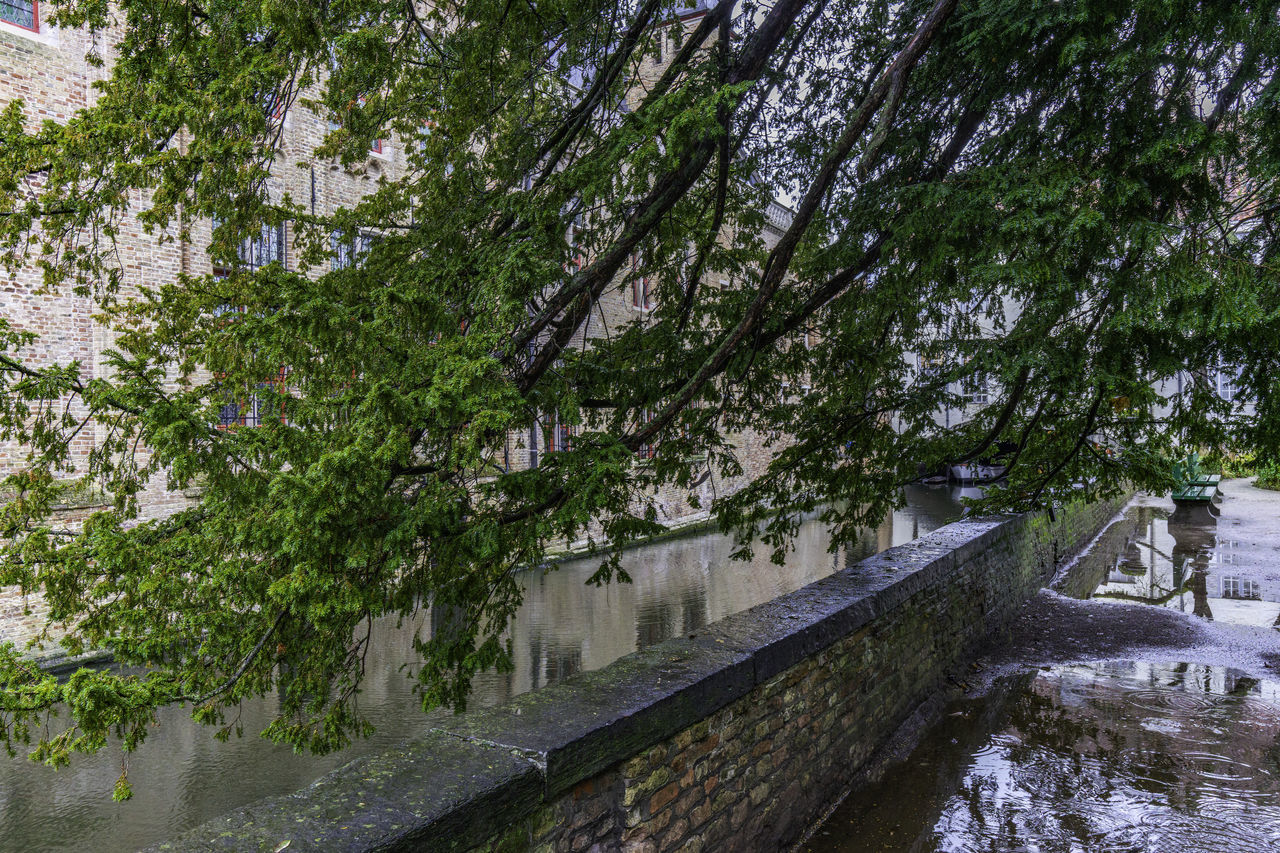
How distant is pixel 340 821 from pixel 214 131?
3.43 meters

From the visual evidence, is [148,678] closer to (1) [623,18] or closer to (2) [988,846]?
(2) [988,846]

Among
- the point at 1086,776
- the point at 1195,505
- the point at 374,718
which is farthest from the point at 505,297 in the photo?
the point at 1195,505

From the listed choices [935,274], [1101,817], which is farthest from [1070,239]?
[1101,817]

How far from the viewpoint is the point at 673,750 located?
10.3 feet

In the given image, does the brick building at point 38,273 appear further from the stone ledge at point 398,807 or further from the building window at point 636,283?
the stone ledge at point 398,807

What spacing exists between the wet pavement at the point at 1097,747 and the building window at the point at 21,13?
11.7 metres

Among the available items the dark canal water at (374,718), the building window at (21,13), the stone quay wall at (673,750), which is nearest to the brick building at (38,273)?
the building window at (21,13)

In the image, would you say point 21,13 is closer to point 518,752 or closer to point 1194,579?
point 518,752

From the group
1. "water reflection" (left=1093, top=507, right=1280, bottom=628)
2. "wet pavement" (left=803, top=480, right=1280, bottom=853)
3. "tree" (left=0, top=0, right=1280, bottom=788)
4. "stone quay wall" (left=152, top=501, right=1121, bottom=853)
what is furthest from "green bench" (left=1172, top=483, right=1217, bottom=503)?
"stone quay wall" (left=152, top=501, right=1121, bottom=853)

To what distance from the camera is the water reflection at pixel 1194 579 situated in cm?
969

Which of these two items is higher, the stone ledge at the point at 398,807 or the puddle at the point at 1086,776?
the stone ledge at the point at 398,807

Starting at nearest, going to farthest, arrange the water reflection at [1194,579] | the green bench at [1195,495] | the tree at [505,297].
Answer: the tree at [505,297] < the water reflection at [1194,579] < the green bench at [1195,495]

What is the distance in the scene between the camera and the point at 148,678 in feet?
11.9

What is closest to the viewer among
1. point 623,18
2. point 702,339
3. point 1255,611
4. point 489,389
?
point 489,389
